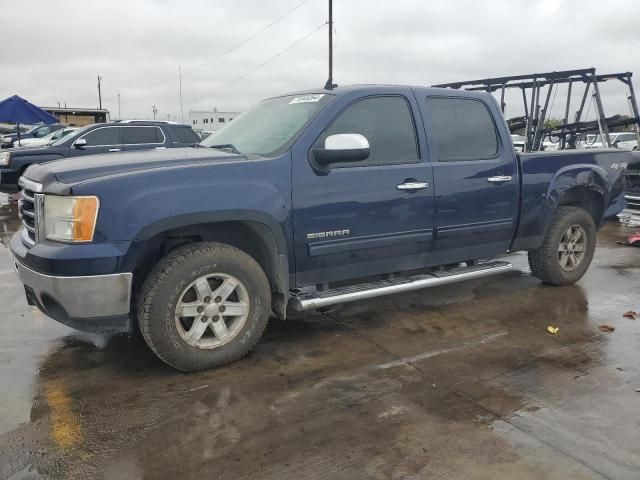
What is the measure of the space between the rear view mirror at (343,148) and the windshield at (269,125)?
31 centimetres

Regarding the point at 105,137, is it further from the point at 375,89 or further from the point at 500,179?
the point at 500,179

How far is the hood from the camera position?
10.9 ft

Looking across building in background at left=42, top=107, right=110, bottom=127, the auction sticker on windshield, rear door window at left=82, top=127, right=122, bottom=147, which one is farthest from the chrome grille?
building in background at left=42, top=107, right=110, bottom=127

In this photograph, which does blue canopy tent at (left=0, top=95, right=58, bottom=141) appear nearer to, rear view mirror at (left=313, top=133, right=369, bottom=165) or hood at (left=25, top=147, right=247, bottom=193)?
hood at (left=25, top=147, right=247, bottom=193)

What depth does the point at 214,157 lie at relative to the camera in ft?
12.2

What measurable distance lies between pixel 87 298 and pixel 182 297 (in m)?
0.56

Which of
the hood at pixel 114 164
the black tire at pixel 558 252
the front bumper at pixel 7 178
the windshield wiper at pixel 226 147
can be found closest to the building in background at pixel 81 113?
the front bumper at pixel 7 178

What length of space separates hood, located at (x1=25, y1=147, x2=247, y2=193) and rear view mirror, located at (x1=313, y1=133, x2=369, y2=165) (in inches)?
22.2

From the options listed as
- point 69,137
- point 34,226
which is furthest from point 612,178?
point 69,137

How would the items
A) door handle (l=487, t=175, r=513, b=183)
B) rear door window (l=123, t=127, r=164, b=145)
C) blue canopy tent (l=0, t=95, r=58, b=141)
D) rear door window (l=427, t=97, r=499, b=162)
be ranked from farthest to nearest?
blue canopy tent (l=0, t=95, r=58, b=141) < rear door window (l=123, t=127, r=164, b=145) < door handle (l=487, t=175, r=513, b=183) < rear door window (l=427, t=97, r=499, b=162)

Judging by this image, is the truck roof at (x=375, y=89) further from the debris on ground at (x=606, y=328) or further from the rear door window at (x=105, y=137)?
the rear door window at (x=105, y=137)

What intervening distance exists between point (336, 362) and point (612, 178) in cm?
381

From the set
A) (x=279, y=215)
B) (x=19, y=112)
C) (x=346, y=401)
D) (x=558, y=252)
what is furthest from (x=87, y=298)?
(x=19, y=112)

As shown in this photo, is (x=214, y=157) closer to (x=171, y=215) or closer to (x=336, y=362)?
Answer: (x=171, y=215)
